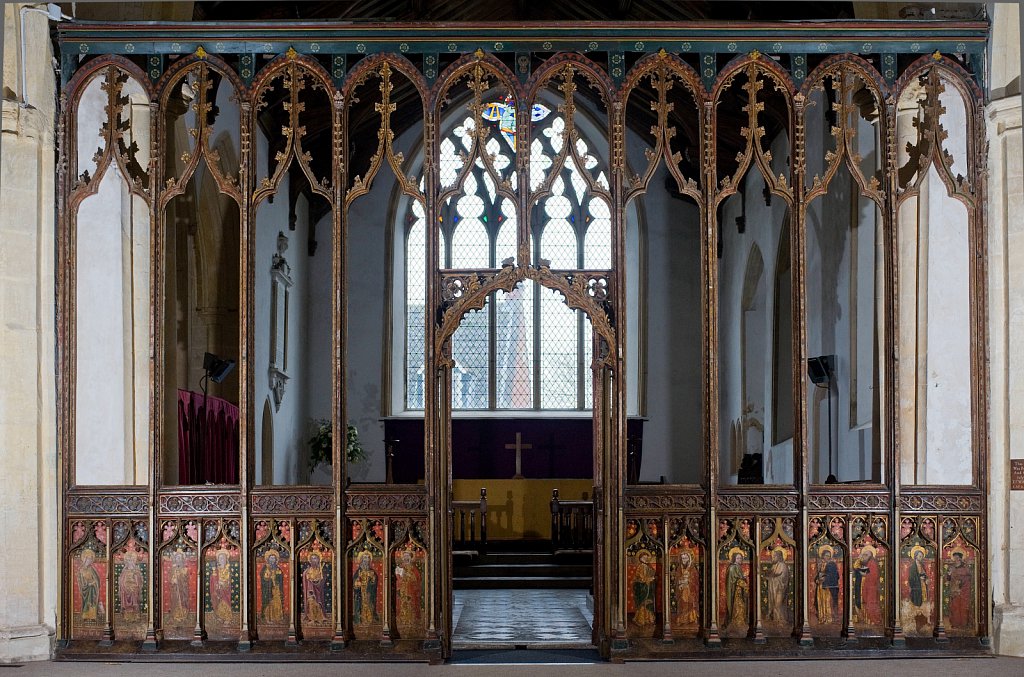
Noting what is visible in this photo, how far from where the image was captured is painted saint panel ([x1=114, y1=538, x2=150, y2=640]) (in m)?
8.20

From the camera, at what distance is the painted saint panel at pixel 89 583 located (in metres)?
8.18

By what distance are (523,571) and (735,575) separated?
6.11 meters

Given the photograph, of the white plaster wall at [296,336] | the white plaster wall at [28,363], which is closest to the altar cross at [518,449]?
the white plaster wall at [296,336]

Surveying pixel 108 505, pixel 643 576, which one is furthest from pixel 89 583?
pixel 643 576

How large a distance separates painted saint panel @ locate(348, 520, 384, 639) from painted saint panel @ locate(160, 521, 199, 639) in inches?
41.5

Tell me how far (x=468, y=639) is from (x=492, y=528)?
715 cm

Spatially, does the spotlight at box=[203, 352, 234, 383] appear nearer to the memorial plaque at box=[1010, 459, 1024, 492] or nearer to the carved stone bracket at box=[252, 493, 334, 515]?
the carved stone bracket at box=[252, 493, 334, 515]

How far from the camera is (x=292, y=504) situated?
8164mm

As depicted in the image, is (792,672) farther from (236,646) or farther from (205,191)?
(205,191)

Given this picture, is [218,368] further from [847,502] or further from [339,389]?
[847,502]

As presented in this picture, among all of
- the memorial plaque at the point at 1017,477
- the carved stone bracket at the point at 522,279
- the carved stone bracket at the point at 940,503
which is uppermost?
the carved stone bracket at the point at 522,279

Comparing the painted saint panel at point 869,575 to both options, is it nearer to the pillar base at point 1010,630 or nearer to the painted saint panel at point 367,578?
the pillar base at point 1010,630

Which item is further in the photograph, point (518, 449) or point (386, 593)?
point (518, 449)

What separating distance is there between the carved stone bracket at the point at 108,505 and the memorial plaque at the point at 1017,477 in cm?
570
